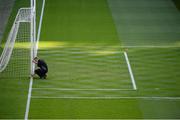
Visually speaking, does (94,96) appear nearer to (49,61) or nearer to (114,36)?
(49,61)

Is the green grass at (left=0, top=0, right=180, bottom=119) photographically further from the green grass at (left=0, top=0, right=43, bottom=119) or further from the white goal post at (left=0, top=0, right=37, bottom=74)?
the white goal post at (left=0, top=0, right=37, bottom=74)

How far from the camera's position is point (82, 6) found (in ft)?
111

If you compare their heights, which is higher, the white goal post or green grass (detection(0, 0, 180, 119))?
the white goal post

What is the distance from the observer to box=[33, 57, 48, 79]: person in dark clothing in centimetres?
2271

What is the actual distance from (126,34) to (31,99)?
9.35m

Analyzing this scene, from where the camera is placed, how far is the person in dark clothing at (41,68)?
74.5 ft

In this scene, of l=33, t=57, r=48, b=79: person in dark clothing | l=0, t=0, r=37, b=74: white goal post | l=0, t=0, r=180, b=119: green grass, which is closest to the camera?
l=0, t=0, r=180, b=119: green grass

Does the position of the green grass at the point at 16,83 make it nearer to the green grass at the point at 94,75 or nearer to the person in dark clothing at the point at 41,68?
the green grass at the point at 94,75

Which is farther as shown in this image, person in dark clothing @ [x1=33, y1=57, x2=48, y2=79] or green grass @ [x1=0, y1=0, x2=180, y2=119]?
person in dark clothing @ [x1=33, y1=57, x2=48, y2=79]

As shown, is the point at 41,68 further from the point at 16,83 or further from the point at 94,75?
the point at 94,75

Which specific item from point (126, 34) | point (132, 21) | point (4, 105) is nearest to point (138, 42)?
point (126, 34)

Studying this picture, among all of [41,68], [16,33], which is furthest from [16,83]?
[16,33]

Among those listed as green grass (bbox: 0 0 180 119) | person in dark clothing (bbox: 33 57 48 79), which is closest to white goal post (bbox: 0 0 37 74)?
person in dark clothing (bbox: 33 57 48 79)

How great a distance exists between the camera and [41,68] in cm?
2270
